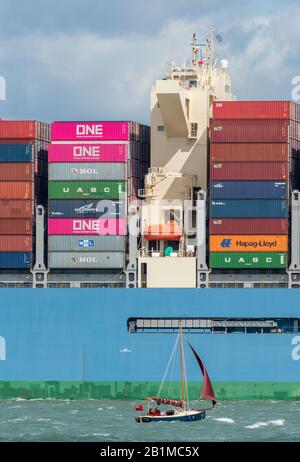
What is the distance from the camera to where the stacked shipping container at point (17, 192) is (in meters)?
48.3

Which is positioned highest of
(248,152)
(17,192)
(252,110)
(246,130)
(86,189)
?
(252,110)

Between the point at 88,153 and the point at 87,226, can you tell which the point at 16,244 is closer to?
the point at 87,226

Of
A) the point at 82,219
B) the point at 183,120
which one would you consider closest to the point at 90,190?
the point at 82,219

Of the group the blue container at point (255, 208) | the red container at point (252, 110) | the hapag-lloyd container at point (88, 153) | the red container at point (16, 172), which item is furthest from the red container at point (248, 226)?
the red container at point (16, 172)

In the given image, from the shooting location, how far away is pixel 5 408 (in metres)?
44.1

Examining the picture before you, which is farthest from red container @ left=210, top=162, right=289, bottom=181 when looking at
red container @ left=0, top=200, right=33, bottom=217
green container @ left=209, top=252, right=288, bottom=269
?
red container @ left=0, top=200, right=33, bottom=217

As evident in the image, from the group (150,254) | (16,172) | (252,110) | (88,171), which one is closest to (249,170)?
(252,110)

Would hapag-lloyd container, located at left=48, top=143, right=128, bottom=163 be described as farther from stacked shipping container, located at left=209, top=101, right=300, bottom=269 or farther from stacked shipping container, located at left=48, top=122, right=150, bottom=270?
stacked shipping container, located at left=209, top=101, right=300, bottom=269

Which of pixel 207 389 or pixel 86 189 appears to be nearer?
pixel 207 389

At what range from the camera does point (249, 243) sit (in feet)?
155

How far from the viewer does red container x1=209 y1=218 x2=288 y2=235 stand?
155 feet

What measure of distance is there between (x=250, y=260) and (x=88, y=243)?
23.5ft

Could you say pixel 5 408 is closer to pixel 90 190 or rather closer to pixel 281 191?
pixel 90 190

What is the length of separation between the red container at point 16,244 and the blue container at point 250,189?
848cm
